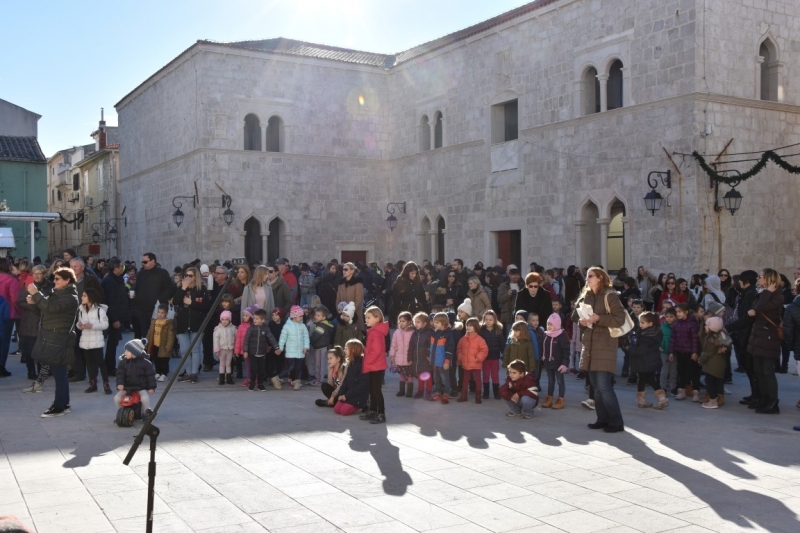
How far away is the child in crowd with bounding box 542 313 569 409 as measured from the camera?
10375 mm

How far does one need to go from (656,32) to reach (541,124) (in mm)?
4353

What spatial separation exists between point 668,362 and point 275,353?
5367 mm

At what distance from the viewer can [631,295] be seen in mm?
14023

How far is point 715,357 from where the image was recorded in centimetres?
1027

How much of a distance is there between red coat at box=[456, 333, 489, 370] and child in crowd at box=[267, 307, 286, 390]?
269cm

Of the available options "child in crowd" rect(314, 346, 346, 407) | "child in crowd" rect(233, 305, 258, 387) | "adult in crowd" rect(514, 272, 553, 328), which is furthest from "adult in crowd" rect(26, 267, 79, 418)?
"adult in crowd" rect(514, 272, 553, 328)

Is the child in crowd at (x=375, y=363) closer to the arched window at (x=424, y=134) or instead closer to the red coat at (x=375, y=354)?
the red coat at (x=375, y=354)

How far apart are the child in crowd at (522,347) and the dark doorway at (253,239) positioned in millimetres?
19028

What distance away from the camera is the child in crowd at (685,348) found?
1078cm

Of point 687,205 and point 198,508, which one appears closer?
point 198,508

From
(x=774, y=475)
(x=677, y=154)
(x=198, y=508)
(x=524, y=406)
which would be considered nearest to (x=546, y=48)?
(x=677, y=154)

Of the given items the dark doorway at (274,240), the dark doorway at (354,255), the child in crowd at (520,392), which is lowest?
the child in crowd at (520,392)

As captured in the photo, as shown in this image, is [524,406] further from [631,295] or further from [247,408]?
[631,295]

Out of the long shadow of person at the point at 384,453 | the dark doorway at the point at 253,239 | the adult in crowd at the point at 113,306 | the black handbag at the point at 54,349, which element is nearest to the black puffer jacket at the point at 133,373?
the black handbag at the point at 54,349
